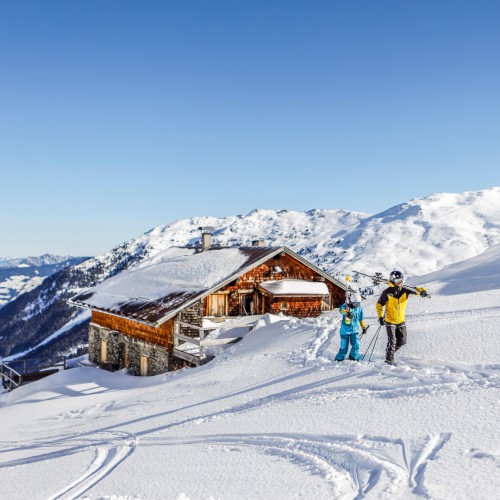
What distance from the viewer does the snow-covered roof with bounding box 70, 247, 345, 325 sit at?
818 inches

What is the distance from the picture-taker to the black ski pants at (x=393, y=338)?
10.0 metres

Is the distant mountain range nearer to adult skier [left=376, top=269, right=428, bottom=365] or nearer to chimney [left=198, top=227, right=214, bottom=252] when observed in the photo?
chimney [left=198, top=227, right=214, bottom=252]

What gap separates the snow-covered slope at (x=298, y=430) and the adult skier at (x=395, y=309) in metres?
0.45

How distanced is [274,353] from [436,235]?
459 ft

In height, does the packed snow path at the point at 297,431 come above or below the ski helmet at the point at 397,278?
below

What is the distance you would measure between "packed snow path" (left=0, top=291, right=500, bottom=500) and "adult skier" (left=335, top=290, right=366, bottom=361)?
21.6 inches

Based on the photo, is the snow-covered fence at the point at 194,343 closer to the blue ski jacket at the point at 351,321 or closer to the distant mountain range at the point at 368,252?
the blue ski jacket at the point at 351,321

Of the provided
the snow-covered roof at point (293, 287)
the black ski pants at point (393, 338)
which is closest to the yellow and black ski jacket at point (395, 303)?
the black ski pants at point (393, 338)

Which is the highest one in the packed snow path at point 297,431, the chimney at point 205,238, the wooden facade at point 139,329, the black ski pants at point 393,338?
the chimney at point 205,238

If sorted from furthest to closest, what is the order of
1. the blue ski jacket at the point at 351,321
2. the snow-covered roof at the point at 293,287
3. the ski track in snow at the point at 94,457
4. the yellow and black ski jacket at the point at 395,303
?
the snow-covered roof at the point at 293,287 < the blue ski jacket at the point at 351,321 < the yellow and black ski jacket at the point at 395,303 < the ski track in snow at the point at 94,457

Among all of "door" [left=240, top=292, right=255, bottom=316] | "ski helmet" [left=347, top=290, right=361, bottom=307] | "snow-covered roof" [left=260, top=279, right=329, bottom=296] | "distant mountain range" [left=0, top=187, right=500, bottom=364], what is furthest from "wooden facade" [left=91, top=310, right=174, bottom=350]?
"distant mountain range" [left=0, top=187, right=500, bottom=364]

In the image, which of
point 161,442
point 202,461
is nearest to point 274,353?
point 161,442

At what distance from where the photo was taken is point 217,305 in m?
22.5

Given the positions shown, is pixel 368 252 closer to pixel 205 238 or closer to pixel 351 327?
pixel 205 238
